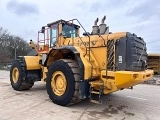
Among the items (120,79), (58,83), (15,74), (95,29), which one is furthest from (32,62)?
(120,79)

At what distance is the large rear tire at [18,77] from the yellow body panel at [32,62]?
24 centimetres

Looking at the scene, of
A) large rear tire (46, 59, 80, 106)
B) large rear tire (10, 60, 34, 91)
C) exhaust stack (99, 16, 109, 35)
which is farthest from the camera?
large rear tire (10, 60, 34, 91)

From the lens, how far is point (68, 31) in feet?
26.2

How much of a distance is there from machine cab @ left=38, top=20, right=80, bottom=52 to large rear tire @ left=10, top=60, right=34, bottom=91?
44.6 inches

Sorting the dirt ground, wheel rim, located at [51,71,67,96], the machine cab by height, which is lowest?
the dirt ground

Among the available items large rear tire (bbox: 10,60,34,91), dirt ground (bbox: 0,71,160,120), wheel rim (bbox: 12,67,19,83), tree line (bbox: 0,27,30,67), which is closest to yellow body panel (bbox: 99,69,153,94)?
dirt ground (bbox: 0,71,160,120)

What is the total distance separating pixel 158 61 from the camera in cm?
938

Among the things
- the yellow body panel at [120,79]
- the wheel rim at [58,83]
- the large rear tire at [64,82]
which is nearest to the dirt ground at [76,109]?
the large rear tire at [64,82]

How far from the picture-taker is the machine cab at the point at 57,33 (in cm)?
775

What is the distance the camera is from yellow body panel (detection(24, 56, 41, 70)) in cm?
867

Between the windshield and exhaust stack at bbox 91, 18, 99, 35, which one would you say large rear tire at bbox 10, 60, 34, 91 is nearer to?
the windshield

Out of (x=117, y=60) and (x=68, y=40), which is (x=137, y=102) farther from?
(x=68, y=40)

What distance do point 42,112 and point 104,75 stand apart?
1.87m

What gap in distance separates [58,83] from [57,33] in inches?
77.1
